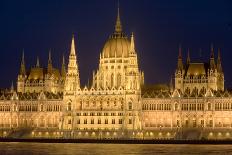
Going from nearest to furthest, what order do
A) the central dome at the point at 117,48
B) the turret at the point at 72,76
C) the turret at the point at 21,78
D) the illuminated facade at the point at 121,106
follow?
the illuminated facade at the point at 121,106 < the turret at the point at 72,76 < the central dome at the point at 117,48 < the turret at the point at 21,78

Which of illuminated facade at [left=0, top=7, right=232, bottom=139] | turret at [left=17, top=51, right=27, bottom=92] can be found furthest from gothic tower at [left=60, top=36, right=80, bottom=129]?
turret at [left=17, top=51, right=27, bottom=92]

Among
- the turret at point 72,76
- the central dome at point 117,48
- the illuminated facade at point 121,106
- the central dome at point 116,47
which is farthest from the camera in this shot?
the central dome at point 116,47

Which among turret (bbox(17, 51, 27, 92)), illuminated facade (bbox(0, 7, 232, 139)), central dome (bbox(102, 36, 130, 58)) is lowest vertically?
illuminated facade (bbox(0, 7, 232, 139))

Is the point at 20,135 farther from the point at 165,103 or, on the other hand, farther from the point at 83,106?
the point at 165,103

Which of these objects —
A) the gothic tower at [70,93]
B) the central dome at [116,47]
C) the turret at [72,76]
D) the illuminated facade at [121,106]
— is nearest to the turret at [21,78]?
the illuminated facade at [121,106]

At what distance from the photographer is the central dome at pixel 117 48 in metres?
168

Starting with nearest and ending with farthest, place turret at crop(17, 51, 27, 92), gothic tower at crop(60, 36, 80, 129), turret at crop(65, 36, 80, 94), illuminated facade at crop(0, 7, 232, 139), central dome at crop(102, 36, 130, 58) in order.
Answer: illuminated facade at crop(0, 7, 232, 139) → gothic tower at crop(60, 36, 80, 129) → turret at crop(65, 36, 80, 94) → central dome at crop(102, 36, 130, 58) → turret at crop(17, 51, 27, 92)

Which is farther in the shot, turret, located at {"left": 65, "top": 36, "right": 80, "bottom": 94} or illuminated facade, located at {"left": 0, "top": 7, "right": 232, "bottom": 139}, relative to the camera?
turret, located at {"left": 65, "top": 36, "right": 80, "bottom": 94}

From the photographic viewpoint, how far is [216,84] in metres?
168

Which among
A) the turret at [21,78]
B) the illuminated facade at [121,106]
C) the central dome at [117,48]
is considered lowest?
the illuminated facade at [121,106]

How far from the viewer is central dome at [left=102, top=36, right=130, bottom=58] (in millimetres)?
167500

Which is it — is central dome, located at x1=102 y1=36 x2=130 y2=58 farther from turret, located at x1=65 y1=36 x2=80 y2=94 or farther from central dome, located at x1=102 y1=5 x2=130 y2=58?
turret, located at x1=65 y1=36 x2=80 y2=94

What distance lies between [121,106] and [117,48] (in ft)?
57.3

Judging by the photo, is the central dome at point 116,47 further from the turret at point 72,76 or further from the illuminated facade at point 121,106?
the turret at point 72,76
